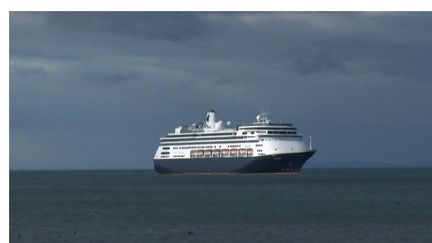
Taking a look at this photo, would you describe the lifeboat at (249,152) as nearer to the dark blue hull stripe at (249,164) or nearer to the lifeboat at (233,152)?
the dark blue hull stripe at (249,164)

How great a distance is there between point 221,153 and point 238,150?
1606mm

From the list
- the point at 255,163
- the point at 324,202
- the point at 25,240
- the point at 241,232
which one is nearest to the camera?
the point at 25,240

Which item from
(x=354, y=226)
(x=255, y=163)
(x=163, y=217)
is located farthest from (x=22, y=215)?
(x=255, y=163)

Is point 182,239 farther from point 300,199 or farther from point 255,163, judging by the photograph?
point 255,163

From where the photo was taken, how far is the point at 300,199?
35688mm

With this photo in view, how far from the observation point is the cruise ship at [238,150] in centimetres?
5966

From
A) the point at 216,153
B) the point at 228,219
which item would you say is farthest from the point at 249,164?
the point at 228,219

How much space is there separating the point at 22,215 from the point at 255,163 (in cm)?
3206

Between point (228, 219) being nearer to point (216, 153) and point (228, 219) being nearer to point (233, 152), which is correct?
point (233, 152)

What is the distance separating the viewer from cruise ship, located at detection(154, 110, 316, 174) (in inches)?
2349

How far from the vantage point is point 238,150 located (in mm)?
60594

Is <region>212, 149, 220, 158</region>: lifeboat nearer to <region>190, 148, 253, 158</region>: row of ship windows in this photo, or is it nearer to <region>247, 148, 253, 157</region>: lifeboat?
<region>190, 148, 253, 158</region>: row of ship windows

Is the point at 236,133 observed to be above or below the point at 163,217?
above

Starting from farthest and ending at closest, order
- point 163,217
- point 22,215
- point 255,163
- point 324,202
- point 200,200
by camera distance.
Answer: point 255,163
point 200,200
point 324,202
point 22,215
point 163,217
